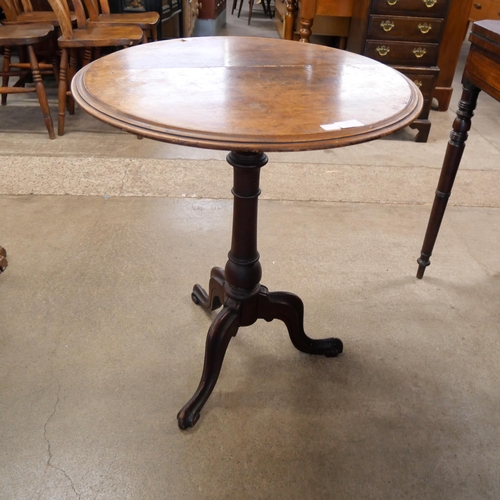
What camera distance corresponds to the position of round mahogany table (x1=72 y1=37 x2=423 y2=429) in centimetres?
81

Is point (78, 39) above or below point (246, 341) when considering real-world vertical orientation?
above

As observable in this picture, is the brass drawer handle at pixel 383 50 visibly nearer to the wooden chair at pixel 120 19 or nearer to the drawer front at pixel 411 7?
the drawer front at pixel 411 7

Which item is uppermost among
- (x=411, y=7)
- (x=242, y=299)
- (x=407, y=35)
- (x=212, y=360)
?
(x=411, y=7)

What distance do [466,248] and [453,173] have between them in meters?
0.49

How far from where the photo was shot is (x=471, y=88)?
1.49 metres

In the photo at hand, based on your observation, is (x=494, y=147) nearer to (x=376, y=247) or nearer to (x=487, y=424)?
(x=376, y=247)

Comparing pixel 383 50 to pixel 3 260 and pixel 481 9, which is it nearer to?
pixel 3 260

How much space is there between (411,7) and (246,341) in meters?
2.10

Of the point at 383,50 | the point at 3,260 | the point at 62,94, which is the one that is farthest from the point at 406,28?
the point at 3,260

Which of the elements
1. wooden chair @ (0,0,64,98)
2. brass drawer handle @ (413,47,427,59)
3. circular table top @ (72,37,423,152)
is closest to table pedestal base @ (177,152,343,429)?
circular table top @ (72,37,423,152)

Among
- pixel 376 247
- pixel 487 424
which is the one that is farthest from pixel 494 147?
pixel 487 424

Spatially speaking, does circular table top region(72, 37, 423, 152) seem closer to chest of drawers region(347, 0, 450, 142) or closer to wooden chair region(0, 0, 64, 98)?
chest of drawers region(347, 0, 450, 142)

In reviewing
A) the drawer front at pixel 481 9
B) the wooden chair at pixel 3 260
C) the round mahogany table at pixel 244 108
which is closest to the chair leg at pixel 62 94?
the wooden chair at pixel 3 260

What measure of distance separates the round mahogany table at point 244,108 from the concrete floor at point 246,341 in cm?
13
